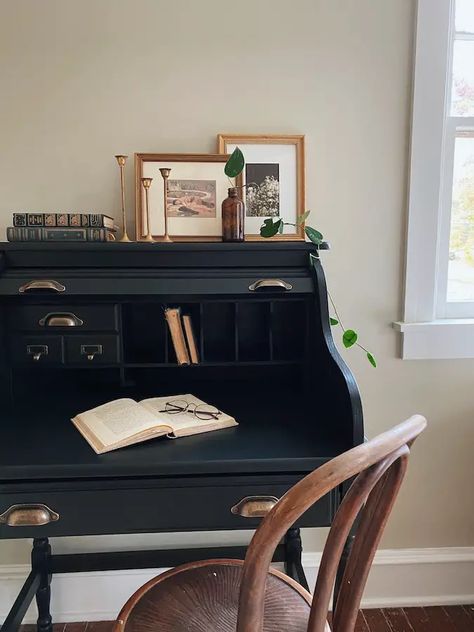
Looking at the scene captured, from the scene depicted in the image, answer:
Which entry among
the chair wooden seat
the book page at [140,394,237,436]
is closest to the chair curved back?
the chair wooden seat

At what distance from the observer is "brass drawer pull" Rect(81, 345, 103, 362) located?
1.35 meters

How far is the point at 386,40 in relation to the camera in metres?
1.56

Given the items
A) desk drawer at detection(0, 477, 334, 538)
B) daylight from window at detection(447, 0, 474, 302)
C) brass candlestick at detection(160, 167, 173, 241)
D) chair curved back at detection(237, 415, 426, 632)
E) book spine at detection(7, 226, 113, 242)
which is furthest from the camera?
daylight from window at detection(447, 0, 474, 302)

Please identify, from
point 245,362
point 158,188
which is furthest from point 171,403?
point 158,188

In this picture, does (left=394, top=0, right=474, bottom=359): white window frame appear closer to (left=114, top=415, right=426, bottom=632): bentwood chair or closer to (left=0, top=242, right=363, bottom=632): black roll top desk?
(left=0, top=242, right=363, bottom=632): black roll top desk

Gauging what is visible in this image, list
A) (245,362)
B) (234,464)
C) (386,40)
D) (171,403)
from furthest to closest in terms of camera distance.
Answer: (386,40), (245,362), (171,403), (234,464)

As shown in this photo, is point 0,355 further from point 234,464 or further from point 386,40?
point 386,40

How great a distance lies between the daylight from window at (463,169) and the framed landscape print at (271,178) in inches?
22.2

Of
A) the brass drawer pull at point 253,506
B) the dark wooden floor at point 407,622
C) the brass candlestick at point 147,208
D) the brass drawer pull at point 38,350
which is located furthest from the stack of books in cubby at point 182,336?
the dark wooden floor at point 407,622

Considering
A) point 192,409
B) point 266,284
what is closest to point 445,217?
point 266,284

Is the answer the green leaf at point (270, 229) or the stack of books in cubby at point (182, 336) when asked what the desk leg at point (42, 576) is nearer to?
the stack of books in cubby at point (182, 336)

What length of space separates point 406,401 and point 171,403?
2.86 feet

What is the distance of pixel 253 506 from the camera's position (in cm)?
106

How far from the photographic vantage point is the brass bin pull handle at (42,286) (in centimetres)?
124
